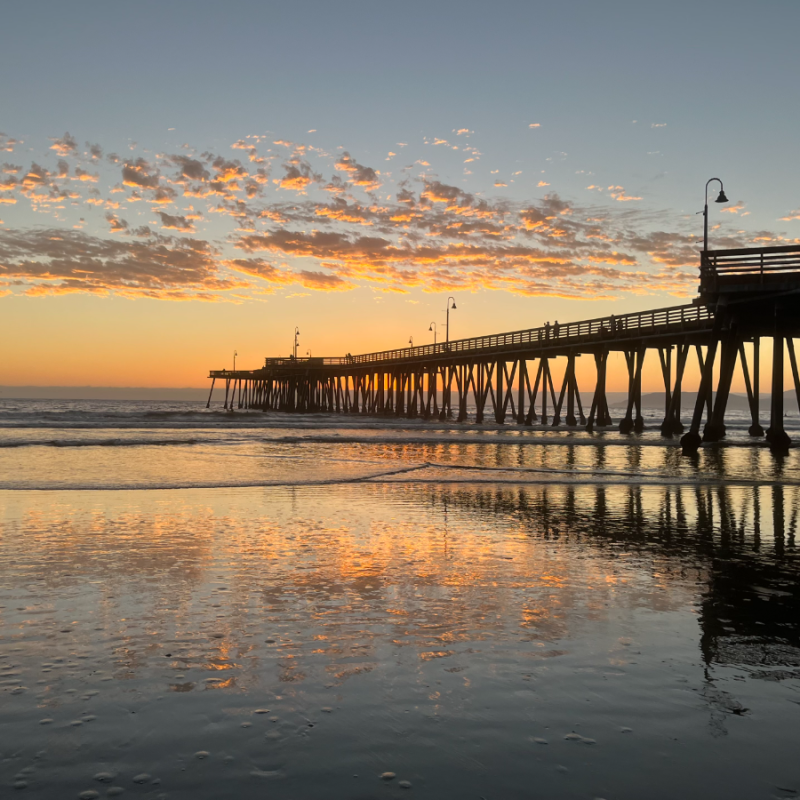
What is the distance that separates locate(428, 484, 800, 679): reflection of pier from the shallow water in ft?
0.16

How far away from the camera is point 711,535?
29.2ft

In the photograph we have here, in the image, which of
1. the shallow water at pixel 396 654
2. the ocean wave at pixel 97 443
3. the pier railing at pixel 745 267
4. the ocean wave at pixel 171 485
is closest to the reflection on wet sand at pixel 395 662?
the shallow water at pixel 396 654

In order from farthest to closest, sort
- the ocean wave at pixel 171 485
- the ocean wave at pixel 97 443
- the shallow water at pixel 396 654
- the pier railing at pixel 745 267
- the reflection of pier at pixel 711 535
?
the ocean wave at pixel 97 443
the pier railing at pixel 745 267
the ocean wave at pixel 171 485
the reflection of pier at pixel 711 535
the shallow water at pixel 396 654

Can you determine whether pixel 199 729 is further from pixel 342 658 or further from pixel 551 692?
pixel 551 692

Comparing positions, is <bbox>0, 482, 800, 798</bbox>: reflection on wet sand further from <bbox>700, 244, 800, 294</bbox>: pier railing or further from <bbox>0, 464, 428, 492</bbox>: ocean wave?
<bbox>700, 244, 800, 294</bbox>: pier railing

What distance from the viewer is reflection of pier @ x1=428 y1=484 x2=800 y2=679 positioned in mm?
4820

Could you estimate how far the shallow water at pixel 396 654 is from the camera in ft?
9.71

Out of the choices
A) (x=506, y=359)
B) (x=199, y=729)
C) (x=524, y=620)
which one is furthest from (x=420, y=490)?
(x=506, y=359)

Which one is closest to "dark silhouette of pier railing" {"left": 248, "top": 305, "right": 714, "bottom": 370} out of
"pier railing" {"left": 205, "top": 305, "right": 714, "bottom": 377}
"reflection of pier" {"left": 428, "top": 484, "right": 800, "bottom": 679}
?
"pier railing" {"left": 205, "top": 305, "right": 714, "bottom": 377}

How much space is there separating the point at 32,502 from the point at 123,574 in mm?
5735

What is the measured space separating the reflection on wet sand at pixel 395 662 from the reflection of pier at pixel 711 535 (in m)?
0.04

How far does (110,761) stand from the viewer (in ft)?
9.79

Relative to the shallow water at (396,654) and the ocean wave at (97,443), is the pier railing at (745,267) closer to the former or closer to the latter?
the shallow water at (396,654)

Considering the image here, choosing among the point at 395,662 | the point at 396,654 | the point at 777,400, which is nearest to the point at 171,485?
the point at 396,654
